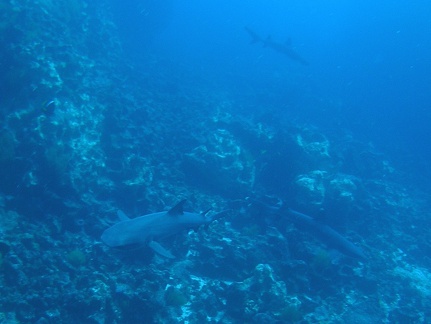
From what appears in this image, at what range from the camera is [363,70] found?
3991cm

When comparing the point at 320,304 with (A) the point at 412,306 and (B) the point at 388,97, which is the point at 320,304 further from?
(B) the point at 388,97

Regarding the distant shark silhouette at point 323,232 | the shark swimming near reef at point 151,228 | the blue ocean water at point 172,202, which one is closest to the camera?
the shark swimming near reef at point 151,228

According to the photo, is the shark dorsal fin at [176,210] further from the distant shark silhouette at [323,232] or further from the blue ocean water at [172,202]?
the distant shark silhouette at [323,232]

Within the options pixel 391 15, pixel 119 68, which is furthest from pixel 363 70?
pixel 119 68

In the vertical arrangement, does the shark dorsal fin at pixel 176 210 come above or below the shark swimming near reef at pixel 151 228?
above

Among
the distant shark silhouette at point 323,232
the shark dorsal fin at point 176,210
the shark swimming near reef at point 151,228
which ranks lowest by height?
the shark swimming near reef at point 151,228

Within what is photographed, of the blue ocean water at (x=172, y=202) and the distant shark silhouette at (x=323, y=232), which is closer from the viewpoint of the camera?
the blue ocean water at (x=172, y=202)

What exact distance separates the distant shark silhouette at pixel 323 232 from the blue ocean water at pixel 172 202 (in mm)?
48

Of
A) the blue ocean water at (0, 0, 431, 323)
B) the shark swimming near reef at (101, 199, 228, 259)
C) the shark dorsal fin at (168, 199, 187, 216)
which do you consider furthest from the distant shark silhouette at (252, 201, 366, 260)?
the shark dorsal fin at (168, 199, 187, 216)

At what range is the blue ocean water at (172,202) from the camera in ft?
24.4

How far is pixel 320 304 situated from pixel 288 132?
30.4ft

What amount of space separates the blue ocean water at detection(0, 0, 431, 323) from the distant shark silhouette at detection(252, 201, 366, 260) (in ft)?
0.16

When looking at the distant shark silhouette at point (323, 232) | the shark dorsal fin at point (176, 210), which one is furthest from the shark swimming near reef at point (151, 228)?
the distant shark silhouette at point (323, 232)

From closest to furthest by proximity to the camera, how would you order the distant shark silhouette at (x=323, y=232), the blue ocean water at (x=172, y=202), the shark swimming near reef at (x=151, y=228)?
1. the shark swimming near reef at (x=151, y=228)
2. the blue ocean water at (x=172, y=202)
3. the distant shark silhouette at (x=323, y=232)
